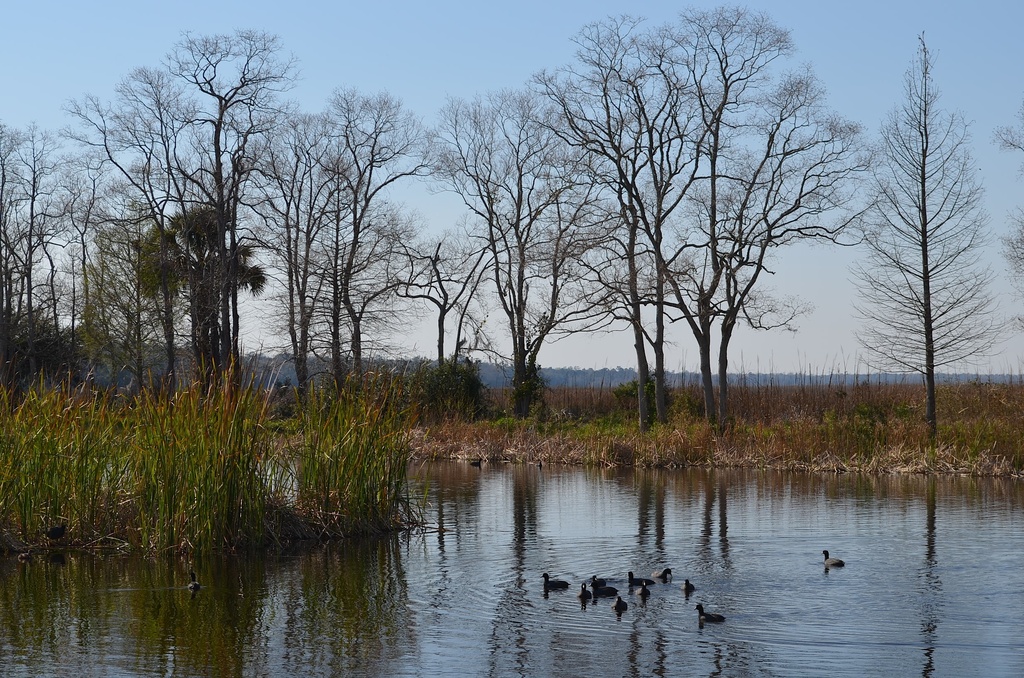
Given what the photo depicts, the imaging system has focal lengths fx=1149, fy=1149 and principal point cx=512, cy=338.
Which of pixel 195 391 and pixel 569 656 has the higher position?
pixel 195 391

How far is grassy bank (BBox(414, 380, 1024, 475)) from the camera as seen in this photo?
72.3 feet

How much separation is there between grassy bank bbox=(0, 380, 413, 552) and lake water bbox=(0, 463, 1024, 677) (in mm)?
394

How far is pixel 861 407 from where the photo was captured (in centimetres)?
2972

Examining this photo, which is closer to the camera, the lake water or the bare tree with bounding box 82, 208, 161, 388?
the lake water

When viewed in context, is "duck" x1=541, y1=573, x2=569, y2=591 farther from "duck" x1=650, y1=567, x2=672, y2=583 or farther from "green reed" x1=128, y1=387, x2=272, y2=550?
"green reed" x1=128, y1=387, x2=272, y2=550

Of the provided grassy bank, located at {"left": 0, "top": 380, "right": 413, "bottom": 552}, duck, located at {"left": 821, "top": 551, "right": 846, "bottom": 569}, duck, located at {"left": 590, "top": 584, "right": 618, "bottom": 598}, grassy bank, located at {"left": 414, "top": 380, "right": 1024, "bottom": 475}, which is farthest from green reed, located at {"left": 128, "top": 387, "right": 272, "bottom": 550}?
grassy bank, located at {"left": 414, "top": 380, "right": 1024, "bottom": 475}

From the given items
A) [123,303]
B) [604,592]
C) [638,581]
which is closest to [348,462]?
[638,581]

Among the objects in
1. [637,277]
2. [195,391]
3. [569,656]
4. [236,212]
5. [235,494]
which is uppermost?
[236,212]

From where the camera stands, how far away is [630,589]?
10211mm

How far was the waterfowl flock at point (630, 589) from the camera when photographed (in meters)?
8.93

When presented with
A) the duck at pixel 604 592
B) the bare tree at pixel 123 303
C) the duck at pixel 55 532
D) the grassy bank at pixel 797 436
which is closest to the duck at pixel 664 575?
the duck at pixel 604 592

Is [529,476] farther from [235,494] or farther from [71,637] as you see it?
[71,637]

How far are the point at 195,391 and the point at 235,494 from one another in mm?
1141

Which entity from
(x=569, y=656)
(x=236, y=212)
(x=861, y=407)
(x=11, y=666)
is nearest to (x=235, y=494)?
(x=11, y=666)
